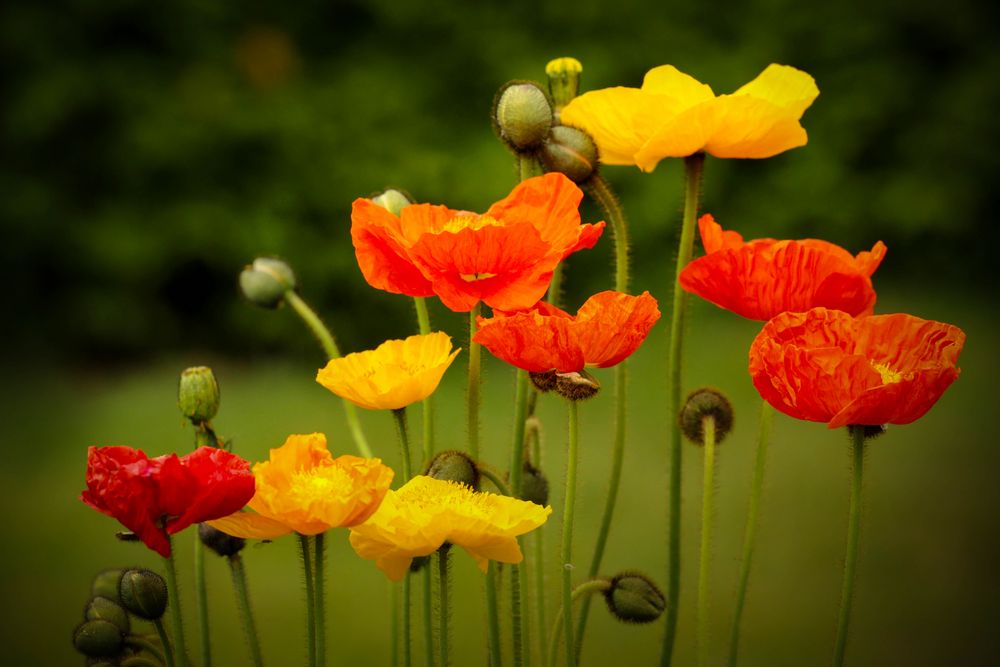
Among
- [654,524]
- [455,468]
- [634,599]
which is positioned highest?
[455,468]

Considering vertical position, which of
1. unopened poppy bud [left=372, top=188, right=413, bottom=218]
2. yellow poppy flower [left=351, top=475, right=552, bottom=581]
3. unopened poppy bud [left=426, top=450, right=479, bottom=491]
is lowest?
yellow poppy flower [left=351, top=475, right=552, bottom=581]

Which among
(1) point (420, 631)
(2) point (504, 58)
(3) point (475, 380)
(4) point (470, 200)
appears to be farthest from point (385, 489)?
(2) point (504, 58)

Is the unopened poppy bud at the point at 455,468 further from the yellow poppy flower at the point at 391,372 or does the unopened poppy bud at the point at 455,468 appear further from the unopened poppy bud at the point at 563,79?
the unopened poppy bud at the point at 563,79

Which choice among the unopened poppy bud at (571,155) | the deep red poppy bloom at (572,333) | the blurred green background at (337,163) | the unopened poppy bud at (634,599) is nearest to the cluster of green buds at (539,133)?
the unopened poppy bud at (571,155)

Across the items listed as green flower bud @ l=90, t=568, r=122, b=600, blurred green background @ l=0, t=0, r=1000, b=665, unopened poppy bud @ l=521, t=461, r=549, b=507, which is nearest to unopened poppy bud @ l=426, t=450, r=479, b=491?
unopened poppy bud @ l=521, t=461, r=549, b=507

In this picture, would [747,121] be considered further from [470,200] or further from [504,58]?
[504,58]

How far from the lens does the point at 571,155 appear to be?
697mm

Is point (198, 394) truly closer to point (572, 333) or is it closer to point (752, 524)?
point (572, 333)

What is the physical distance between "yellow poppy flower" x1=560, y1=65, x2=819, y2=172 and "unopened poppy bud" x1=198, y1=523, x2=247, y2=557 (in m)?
0.33

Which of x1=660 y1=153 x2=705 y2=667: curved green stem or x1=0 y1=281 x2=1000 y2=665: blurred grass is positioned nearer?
x1=660 y1=153 x2=705 y2=667: curved green stem

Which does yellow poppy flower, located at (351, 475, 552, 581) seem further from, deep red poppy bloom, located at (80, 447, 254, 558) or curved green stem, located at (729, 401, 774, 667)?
curved green stem, located at (729, 401, 774, 667)

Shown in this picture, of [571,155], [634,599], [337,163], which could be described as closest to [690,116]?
[571,155]

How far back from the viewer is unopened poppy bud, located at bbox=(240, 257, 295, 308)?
83cm

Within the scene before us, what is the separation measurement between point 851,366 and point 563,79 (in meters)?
0.31
